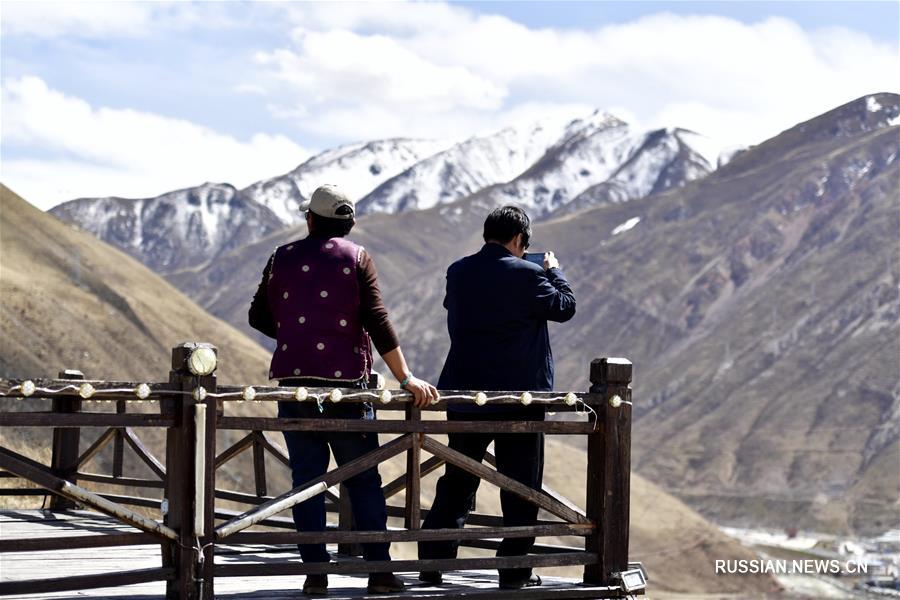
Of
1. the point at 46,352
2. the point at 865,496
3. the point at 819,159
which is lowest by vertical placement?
the point at 865,496

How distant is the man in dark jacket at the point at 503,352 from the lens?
23.3ft

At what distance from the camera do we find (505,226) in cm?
729

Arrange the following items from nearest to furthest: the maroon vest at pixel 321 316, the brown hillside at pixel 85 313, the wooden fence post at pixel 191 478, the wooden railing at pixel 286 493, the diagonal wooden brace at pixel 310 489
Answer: the wooden railing at pixel 286 493 < the wooden fence post at pixel 191 478 < the diagonal wooden brace at pixel 310 489 < the maroon vest at pixel 321 316 < the brown hillside at pixel 85 313

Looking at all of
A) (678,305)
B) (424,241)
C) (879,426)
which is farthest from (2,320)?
(424,241)

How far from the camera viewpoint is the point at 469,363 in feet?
23.7

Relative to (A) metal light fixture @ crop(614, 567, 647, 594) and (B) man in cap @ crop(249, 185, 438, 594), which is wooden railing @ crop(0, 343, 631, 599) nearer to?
(A) metal light fixture @ crop(614, 567, 647, 594)

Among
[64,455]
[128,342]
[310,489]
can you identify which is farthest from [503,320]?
[128,342]

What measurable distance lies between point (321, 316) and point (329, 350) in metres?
0.18

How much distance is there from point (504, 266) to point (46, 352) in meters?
28.5

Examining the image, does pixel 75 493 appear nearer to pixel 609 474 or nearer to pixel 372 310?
pixel 372 310

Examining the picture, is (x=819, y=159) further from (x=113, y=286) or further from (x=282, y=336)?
(x=282, y=336)

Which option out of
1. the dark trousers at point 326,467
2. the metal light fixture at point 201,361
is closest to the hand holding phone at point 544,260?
the dark trousers at point 326,467

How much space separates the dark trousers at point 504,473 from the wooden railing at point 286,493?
15cm

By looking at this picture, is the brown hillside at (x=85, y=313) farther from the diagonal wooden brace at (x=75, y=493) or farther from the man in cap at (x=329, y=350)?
the diagonal wooden brace at (x=75, y=493)
